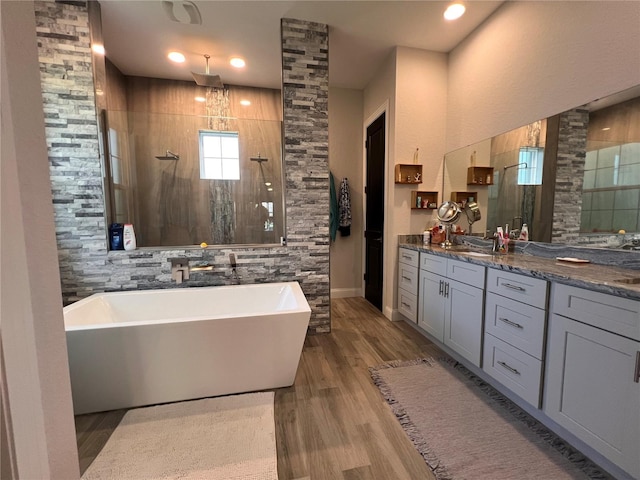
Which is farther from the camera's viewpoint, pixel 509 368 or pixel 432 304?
pixel 432 304

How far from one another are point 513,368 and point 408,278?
127 centimetres

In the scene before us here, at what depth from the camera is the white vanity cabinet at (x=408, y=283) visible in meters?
2.70

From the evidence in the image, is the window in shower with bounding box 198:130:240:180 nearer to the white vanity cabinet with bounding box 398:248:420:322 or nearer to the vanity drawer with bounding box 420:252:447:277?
the white vanity cabinet with bounding box 398:248:420:322

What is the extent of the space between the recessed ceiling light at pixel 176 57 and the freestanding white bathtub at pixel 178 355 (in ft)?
8.60

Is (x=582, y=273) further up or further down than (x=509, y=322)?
further up

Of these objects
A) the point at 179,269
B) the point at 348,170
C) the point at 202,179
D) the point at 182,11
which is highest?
the point at 182,11

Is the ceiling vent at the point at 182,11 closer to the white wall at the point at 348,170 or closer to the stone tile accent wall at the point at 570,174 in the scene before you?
the white wall at the point at 348,170

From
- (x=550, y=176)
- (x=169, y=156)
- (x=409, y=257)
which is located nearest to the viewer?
(x=550, y=176)

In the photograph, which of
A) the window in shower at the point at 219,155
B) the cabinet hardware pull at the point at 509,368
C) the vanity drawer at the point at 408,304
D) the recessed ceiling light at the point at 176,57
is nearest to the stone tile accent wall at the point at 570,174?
the cabinet hardware pull at the point at 509,368

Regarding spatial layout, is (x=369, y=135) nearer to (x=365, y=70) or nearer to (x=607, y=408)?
(x=365, y=70)

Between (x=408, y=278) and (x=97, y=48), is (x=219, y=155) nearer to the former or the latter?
(x=97, y=48)

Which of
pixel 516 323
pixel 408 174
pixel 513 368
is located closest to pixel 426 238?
pixel 408 174

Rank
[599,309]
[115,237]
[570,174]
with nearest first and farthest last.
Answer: [599,309] < [570,174] < [115,237]

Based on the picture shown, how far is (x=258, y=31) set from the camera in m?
2.58
